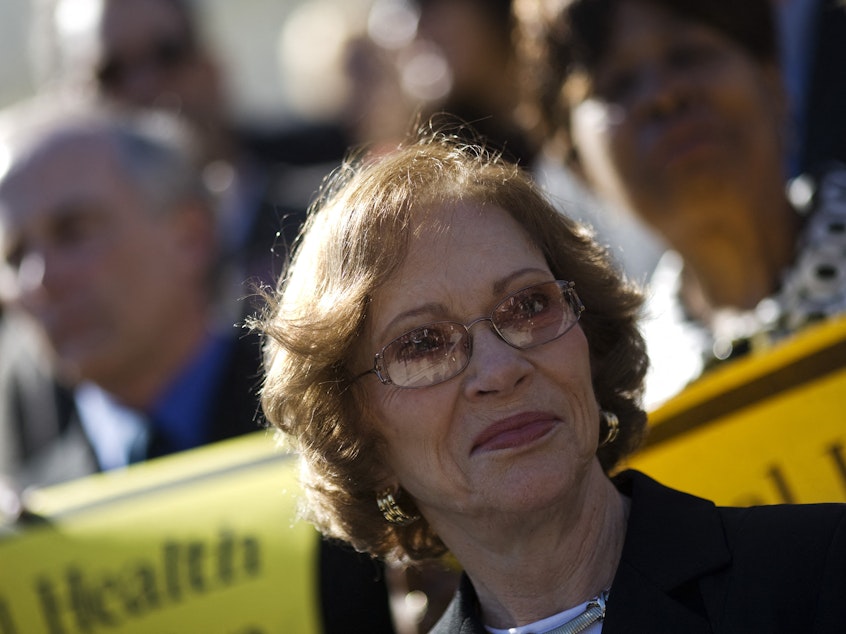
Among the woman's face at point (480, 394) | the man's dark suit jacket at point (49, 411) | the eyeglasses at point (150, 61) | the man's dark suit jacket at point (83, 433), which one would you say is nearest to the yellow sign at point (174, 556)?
the man's dark suit jacket at point (83, 433)

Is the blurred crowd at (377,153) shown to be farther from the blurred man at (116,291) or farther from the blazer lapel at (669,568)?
the blazer lapel at (669,568)

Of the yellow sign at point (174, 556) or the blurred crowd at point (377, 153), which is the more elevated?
the blurred crowd at point (377, 153)

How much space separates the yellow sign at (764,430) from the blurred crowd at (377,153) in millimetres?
299

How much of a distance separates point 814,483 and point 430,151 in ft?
4.04

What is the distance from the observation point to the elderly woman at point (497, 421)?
220 centimetres

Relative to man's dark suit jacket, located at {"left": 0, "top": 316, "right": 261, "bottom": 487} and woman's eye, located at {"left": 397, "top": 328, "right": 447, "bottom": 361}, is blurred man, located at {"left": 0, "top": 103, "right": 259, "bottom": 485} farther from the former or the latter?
woman's eye, located at {"left": 397, "top": 328, "right": 447, "bottom": 361}

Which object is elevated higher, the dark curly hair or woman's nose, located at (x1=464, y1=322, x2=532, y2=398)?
the dark curly hair

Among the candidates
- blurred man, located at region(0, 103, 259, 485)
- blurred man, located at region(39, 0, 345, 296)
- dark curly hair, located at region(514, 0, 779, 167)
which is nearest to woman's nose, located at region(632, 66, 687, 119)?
dark curly hair, located at region(514, 0, 779, 167)

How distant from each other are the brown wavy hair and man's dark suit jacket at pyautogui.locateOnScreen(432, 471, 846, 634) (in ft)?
1.16

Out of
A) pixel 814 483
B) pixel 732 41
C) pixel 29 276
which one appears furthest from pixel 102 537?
pixel 732 41

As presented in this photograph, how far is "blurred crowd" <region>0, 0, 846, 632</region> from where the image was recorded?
11.2 feet

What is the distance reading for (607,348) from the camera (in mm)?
2697

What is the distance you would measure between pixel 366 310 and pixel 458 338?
0.23 metres

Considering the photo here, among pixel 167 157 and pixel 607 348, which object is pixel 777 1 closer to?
pixel 607 348
